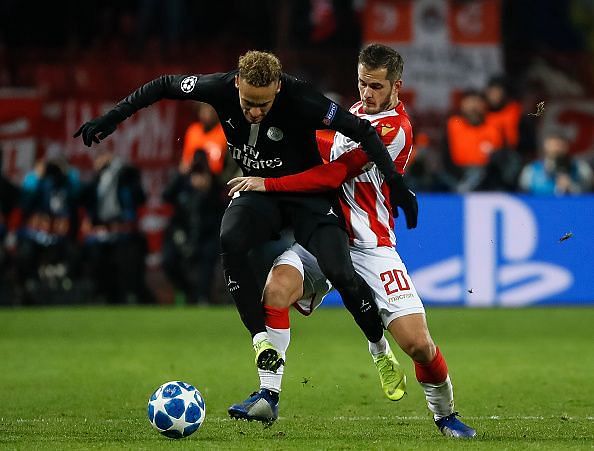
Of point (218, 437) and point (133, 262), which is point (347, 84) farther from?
point (218, 437)

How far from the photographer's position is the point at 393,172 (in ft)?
22.6

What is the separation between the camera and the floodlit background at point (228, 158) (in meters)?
14.6

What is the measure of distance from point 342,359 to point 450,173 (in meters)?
5.15

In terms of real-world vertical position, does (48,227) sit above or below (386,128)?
below

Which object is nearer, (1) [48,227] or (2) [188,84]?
(2) [188,84]

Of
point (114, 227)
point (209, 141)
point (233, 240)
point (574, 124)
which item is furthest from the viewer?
point (574, 124)

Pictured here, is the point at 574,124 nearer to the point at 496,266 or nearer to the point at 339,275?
the point at 496,266

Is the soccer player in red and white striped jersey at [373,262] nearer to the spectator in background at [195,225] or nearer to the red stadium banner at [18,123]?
the spectator in background at [195,225]

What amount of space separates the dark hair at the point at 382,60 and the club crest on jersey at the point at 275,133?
543 mm

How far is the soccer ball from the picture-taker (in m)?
6.61

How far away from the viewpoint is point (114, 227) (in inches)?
619

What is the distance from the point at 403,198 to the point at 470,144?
28.3 feet

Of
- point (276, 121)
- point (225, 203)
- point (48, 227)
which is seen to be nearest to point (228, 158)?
point (225, 203)

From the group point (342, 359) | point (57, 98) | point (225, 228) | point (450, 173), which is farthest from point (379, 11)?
point (225, 228)
